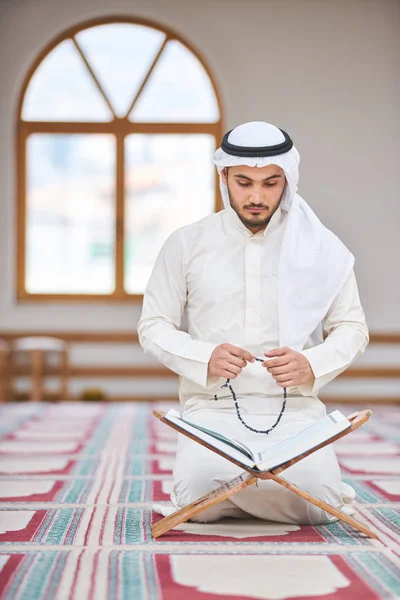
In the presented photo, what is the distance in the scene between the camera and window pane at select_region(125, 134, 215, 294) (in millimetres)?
7078

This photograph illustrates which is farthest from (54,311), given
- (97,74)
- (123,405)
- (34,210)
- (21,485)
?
(21,485)

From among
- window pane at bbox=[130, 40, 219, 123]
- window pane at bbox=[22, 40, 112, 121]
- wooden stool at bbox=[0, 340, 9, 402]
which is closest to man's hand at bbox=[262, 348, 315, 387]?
wooden stool at bbox=[0, 340, 9, 402]

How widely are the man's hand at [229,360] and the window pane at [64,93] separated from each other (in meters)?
5.12

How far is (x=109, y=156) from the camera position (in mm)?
7066

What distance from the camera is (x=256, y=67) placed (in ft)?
22.7

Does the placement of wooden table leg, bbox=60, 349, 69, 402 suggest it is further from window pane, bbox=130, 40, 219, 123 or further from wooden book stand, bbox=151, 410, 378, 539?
wooden book stand, bbox=151, 410, 378, 539

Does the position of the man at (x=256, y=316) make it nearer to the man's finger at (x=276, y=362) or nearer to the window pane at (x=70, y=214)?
the man's finger at (x=276, y=362)

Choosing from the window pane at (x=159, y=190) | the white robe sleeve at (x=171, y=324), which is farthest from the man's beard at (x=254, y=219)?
the window pane at (x=159, y=190)

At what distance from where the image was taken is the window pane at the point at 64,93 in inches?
274

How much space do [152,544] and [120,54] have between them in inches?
221

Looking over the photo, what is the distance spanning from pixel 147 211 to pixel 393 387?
2.52 metres

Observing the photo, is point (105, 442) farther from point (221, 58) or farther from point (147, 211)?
point (221, 58)

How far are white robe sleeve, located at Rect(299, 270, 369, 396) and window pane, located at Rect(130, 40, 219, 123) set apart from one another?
15.6ft

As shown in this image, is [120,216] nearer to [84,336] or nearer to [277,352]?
[84,336]
